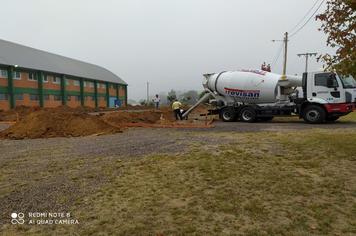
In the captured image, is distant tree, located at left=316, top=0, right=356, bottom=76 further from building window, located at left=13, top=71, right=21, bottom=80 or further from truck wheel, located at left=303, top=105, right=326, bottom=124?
building window, located at left=13, top=71, right=21, bottom=80

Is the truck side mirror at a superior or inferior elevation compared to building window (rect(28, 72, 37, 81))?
inferior

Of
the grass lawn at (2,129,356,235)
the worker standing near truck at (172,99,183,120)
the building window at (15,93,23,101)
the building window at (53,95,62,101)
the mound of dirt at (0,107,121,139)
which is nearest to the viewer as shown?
the grass lawn at (2,129,356,235)

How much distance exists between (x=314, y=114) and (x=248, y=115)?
4130 millimetres

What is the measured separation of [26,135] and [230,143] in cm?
860

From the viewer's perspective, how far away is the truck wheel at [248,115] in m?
19.7

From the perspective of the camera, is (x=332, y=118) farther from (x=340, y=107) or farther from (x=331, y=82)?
(x=331, y=82)

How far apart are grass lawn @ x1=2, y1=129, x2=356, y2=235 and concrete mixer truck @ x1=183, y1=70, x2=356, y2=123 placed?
9276 mm

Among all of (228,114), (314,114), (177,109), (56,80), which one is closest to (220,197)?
(314,114)

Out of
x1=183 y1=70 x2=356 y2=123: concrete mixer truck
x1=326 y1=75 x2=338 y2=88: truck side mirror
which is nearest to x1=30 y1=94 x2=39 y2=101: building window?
x1=183 y1=70 x2=356 y2=123: concrete mixer truck

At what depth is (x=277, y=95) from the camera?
19.0m

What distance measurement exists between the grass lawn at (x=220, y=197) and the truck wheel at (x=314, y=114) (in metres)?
9.35

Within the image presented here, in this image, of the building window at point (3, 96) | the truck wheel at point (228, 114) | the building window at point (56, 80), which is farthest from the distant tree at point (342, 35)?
the building window at point (56, 80)

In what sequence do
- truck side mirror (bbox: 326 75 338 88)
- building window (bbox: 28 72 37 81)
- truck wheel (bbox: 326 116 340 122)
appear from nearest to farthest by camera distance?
truck side mirror (bbox: 326 75 338 88) < truck wheel (bbox: 326 116 340 122) < building window (bbox: 28 72 37 81)

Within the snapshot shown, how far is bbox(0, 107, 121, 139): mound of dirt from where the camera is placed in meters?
13.5
